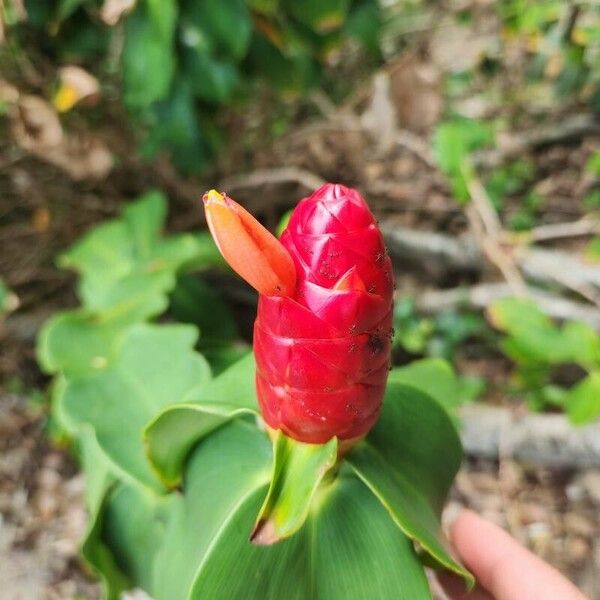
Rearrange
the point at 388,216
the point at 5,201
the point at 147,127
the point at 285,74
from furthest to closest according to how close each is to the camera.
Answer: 1. the point at 388,216
2. the point at 5,201
3. the point at 147,127
4. the point at 285,74

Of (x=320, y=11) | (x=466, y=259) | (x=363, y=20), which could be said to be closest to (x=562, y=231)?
(x=466, y=259)

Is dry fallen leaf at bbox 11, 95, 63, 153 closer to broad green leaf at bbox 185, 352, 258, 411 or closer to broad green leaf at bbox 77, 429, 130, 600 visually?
broad green leaf at bbox 77, 429, 130, 600

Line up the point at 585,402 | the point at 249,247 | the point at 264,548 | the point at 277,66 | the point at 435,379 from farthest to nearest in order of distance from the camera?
1. the point at 277,66
2. the point at 585,402
3. the point at 435,379
4. the point at 264,548
5. the point at 249,247

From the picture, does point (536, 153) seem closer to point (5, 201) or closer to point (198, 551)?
point (5, 201)

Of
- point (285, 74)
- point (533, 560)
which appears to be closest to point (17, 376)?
point (285, 74)

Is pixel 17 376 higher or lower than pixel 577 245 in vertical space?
lower

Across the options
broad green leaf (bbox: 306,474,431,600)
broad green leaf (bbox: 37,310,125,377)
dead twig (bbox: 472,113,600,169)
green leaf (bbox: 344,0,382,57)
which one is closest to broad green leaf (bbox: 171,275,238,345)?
broad green leaf (bbox: 37,310,125,377)

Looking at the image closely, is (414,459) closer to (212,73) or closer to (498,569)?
(498,569)
